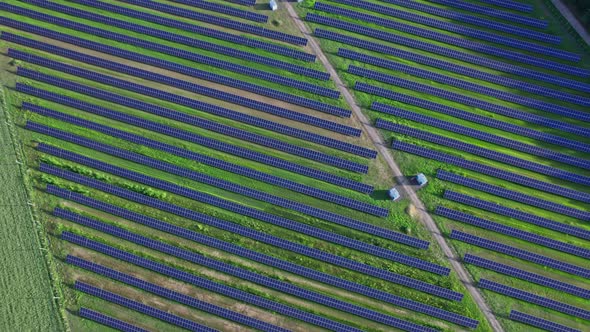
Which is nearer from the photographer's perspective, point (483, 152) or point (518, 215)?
point (518, 215)

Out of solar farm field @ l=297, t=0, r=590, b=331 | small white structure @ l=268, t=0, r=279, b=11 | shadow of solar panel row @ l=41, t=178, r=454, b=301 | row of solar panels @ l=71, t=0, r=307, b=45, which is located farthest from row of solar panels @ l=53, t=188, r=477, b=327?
small white structure @ l=268, t=0, r=279, b=11

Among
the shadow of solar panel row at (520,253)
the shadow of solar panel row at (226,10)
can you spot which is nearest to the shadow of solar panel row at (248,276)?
the shadow of solar panel row at (520,253)

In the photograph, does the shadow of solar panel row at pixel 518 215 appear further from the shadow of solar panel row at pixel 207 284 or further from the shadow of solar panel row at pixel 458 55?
the shadow of solar panel row at pixel 207 284

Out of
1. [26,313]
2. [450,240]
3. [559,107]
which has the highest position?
[559,107]

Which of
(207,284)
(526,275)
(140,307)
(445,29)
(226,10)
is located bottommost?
(140,307)

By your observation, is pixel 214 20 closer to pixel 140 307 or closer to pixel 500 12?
pixel 500 12

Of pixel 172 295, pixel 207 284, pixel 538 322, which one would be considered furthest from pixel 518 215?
pixel 172 295

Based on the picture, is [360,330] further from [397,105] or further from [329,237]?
[397,105]

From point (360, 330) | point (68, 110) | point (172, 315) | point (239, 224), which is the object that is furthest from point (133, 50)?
point (360, 330)
